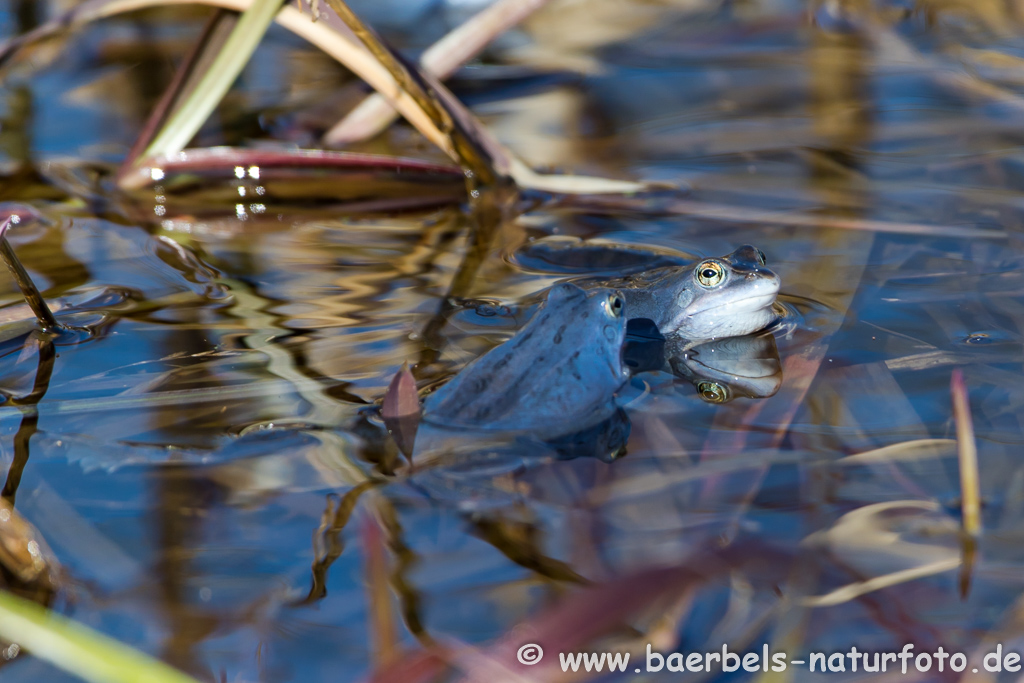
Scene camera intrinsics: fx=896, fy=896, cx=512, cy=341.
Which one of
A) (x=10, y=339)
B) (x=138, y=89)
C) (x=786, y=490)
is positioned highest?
(x=138, y=89)

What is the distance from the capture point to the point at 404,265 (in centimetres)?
302

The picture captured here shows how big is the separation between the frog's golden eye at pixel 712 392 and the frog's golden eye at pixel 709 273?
36 cm

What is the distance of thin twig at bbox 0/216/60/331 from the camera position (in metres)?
2.21

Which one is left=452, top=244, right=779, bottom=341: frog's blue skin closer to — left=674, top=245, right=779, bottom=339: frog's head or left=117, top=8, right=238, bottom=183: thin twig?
left=674, top=245, right=779, bottom=339: frog's head

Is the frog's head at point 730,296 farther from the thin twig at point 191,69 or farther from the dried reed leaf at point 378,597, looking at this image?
the thin twig at point 191,69

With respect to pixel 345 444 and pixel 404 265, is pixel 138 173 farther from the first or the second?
pixel 345 444

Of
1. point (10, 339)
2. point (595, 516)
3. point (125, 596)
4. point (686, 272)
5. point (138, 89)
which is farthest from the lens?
point (138, 89)

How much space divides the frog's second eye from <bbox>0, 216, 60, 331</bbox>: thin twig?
1.47m

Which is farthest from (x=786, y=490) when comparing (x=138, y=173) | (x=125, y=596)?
(x=138, y=173)

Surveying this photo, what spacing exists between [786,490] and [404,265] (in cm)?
159

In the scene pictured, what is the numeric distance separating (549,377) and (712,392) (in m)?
0.47

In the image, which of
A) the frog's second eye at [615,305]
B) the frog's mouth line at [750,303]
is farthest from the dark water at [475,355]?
→ the frog's second eye at [615,305]

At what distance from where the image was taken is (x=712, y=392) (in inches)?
92.1

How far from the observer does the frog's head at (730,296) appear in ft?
8.45
